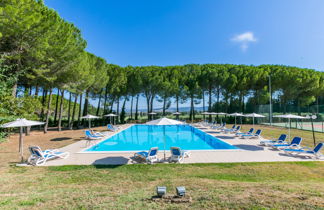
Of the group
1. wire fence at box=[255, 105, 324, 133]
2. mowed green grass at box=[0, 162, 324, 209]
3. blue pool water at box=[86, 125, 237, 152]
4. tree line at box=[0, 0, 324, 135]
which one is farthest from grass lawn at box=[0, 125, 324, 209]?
wire fence at box=[255, 105, 324, 133]

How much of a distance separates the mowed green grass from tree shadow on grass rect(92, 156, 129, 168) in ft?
1.10

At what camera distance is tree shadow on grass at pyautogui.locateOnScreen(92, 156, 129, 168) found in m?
6.65

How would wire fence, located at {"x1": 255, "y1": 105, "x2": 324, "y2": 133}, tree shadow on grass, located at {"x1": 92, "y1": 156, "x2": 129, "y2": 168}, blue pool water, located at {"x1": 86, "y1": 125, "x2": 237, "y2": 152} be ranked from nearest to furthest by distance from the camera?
tree shadow on grass, located at {"x1": 92, "y1": 156, "x2": 129, "y2": 168}, blue pool water, located at {"x1": 86, "y1": 125, "x2": 237, "y2": 152}, wire fence, located at {"x1": 255, "y1": 105, "x2": 324, "y2": 133}

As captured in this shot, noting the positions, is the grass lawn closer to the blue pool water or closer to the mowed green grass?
the mowed green grass

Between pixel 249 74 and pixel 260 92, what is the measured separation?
11.4 feet

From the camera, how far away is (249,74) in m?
27.4

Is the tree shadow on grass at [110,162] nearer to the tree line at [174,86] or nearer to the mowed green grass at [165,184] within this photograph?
the mowed green grass at [165,184]

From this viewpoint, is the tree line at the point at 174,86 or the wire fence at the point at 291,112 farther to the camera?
→ the tree line at the point at 174,86

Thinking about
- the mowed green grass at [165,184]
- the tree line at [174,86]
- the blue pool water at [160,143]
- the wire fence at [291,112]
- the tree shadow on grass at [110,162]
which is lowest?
the blue pool water at [160,143]

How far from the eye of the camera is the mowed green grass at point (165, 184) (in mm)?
3330

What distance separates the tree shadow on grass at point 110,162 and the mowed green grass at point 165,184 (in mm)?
337

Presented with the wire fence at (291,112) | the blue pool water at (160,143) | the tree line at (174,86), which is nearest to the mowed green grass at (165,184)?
the blue pool water at (160,143)

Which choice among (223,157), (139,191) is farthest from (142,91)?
(139,191)

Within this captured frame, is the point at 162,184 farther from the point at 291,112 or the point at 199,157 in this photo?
the point at 291,112
